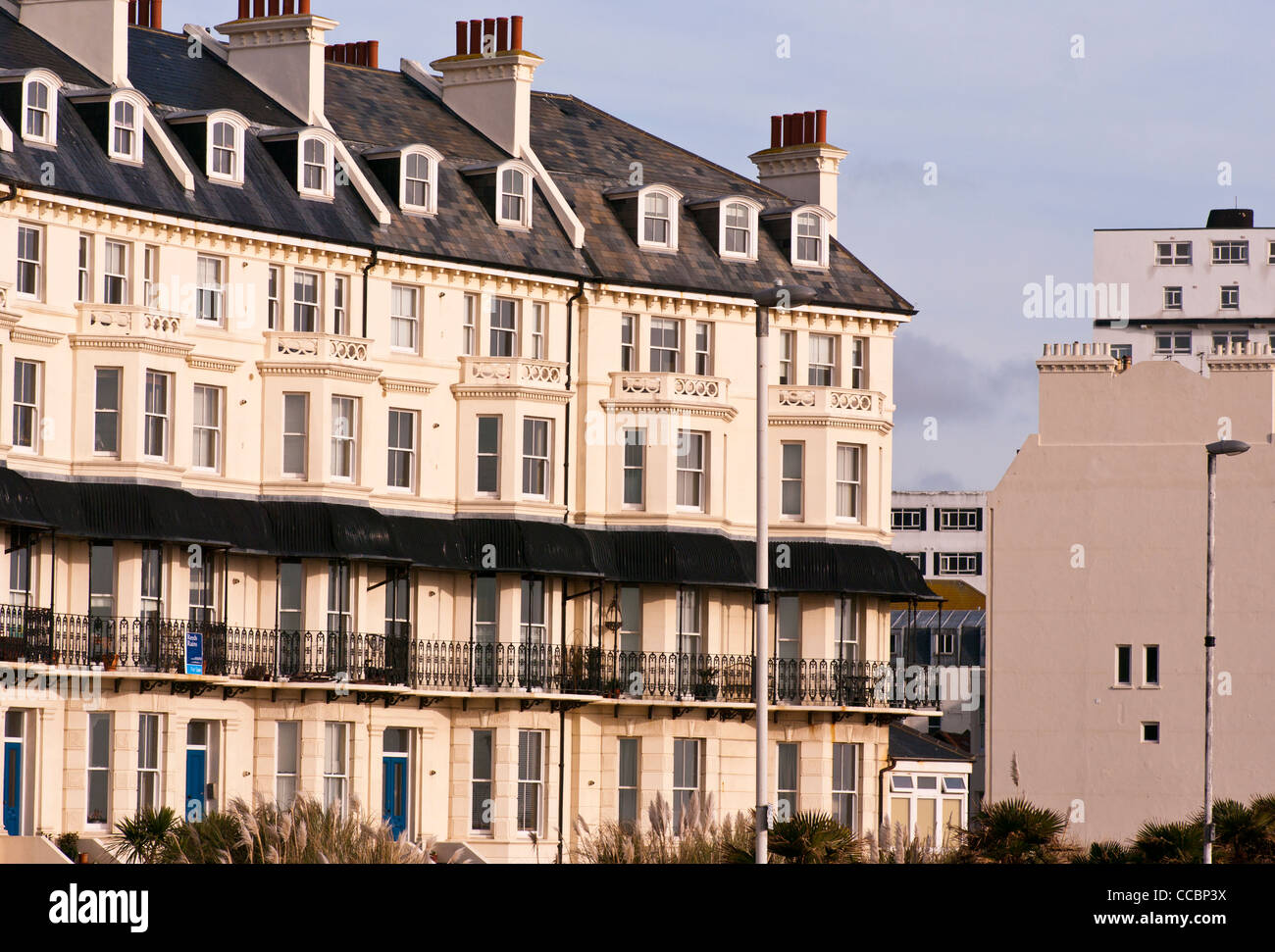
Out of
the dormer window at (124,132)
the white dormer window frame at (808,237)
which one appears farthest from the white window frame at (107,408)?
the white dormer window frame at (808,237)

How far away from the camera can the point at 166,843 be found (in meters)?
48.0

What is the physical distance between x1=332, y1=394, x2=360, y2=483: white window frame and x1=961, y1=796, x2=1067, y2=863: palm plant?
17.8m

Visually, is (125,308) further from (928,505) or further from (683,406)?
(928,505)

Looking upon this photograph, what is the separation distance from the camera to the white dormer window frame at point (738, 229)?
66.4m

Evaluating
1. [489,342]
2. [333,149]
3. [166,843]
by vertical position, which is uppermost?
[333,149]

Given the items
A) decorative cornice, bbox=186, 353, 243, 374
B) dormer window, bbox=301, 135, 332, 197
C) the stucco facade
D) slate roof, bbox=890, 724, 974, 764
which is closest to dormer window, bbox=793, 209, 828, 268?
dormer window, bbox=301, 135, 332, 197

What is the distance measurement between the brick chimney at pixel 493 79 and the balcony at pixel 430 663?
41.9 feet

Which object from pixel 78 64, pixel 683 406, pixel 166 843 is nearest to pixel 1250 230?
pixel 683 406

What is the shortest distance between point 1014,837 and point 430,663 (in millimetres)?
17755

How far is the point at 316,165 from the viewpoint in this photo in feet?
196

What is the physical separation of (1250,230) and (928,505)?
21511 millimetres

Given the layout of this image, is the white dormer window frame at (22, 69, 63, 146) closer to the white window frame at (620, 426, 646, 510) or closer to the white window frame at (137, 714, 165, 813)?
the white window frame at (137, 714, 165, 813)

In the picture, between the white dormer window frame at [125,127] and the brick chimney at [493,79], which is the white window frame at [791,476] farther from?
the white dormer window frame at [125,127]
